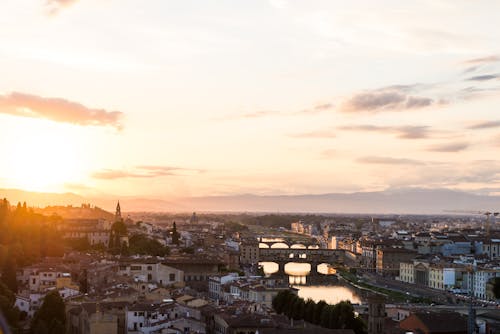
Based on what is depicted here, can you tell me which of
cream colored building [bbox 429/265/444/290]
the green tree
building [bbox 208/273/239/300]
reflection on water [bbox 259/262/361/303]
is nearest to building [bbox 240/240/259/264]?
reflection on water [bbox 259/262/361/303]

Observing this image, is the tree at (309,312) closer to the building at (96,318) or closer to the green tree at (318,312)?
the green tree at (318,312)

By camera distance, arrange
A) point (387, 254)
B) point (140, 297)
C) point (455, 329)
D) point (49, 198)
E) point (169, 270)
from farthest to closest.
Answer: point (49, 198), point (387, 254), point (169, 270), point (140, 297), point (455, 329)

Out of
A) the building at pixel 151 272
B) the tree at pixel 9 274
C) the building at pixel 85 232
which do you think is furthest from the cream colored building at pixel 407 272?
the tree at pixel 9 274

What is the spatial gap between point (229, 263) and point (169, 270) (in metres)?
11.3

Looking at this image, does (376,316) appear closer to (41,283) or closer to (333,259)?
(41,283)

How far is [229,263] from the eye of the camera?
32688 mm

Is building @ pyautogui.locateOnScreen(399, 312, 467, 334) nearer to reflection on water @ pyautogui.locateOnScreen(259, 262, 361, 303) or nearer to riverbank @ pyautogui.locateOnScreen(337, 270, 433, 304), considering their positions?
reflection on water @ pyautogui.locateOnScreen(259, 262, 361, 303)

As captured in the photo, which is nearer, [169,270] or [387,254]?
[169,270]

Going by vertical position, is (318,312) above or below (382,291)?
above

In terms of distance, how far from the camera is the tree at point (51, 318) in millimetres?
10961

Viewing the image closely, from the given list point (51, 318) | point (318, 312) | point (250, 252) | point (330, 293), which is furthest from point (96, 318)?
point (250, 252)

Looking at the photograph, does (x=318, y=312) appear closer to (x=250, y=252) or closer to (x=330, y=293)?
(x=330, y=293)

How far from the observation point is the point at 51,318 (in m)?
11.8

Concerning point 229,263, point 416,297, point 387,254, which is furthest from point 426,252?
point 416,297
